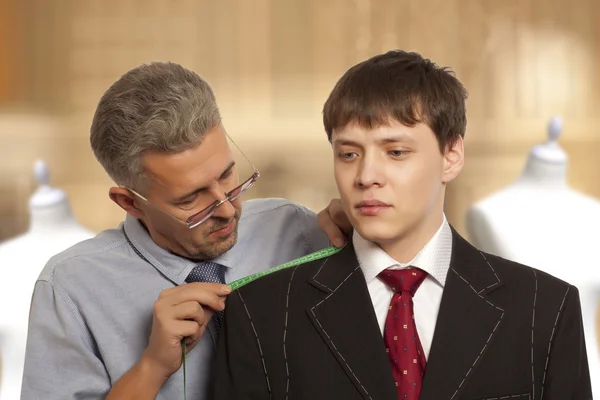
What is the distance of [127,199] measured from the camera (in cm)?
164

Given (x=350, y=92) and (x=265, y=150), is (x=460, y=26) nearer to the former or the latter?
(x=265, y=150)

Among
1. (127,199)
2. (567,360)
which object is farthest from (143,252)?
(567,360)

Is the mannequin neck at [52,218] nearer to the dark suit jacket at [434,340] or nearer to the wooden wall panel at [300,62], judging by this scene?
the wooden wall panel at [300,62]

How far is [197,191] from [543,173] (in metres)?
1.18

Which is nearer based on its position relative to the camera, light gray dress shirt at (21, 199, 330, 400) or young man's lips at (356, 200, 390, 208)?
young man's lips at (356, 200, 390, 208)

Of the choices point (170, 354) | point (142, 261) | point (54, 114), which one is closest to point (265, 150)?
point (54, 114)

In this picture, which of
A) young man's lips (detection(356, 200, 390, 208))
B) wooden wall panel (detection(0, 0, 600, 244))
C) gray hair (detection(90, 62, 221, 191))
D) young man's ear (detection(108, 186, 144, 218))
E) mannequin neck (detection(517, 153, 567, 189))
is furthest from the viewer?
wooden wall panel (detection(0, 0, 600, 244))

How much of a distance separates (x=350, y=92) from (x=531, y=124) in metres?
1.89

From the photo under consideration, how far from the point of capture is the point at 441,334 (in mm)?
1343

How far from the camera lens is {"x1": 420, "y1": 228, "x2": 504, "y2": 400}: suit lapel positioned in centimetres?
132

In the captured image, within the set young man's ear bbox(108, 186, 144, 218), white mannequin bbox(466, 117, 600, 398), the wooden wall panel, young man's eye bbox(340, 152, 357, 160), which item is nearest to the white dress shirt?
young man's eye bbox(340, 152, 357, 160)

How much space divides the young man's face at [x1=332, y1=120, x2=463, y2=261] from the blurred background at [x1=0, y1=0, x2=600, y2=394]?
1.72 meters

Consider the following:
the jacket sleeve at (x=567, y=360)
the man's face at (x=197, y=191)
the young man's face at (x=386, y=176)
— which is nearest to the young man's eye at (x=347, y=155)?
the young man's face at (x=386, y=176)

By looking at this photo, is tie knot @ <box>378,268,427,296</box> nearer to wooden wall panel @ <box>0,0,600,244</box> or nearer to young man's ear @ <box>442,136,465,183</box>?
young man's ear @ <box>442,136,465,183</box>
